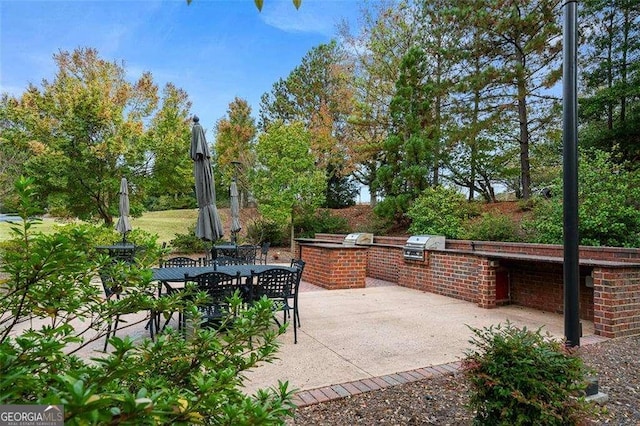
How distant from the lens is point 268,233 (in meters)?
15.7

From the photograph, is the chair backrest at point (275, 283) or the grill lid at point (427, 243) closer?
the chair backrest at point (275, 283)

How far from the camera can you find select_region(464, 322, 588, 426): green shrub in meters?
1.83

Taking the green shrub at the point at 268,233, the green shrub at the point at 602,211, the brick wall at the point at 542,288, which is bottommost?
the brick wall at the point at 542,288

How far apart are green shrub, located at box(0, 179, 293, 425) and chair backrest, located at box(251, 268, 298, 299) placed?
2.83 metres

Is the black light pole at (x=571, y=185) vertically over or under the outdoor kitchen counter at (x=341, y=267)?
over

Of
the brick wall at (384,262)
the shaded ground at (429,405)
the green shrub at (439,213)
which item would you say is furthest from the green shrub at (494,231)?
the shaded ground at (429,405)

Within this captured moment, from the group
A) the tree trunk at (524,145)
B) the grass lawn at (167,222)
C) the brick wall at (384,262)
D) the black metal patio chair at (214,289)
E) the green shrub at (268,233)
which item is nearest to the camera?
the black metal patio chair at (214,289)

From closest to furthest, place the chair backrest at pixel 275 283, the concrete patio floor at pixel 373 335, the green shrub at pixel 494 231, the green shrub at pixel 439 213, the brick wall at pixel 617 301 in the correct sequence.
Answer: the concrete patio floor at pixel 373 335 → the brick wall at pixel 617 301 → the chair backrest at pixel 275 283 → the green shrub at pixel 494 231 → the green shrub at pixel 439 213

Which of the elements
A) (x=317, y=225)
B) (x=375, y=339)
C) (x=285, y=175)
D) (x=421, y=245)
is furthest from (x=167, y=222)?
(x=375, y=339)

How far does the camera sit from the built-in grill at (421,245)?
7.07 meters

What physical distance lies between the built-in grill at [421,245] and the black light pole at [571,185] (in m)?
4.35

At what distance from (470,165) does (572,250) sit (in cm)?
1207

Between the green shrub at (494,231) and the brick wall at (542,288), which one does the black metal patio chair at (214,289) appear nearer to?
the brick wall at (542,288)

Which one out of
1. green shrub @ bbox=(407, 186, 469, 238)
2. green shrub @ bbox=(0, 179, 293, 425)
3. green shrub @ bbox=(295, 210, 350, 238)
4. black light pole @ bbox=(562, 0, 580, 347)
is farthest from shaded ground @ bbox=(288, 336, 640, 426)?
green shrub @ bbox=(295, 210, 350, 238)
